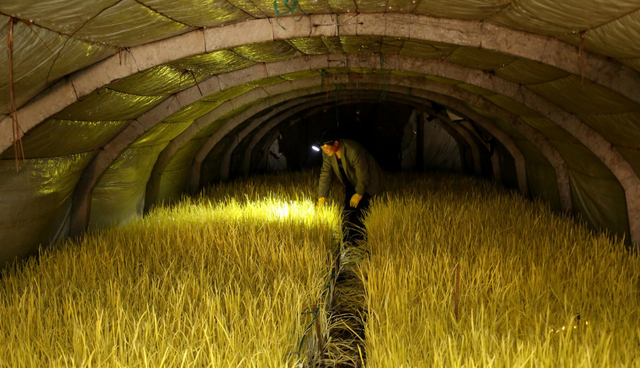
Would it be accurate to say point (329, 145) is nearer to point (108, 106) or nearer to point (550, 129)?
point (550, 129)

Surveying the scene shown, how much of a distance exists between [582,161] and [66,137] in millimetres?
4717

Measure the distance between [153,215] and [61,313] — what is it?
2908 mm

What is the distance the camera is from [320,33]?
3348 mm

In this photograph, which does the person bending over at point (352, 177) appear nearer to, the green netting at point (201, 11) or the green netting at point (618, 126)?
the green netting at point (618, 126)

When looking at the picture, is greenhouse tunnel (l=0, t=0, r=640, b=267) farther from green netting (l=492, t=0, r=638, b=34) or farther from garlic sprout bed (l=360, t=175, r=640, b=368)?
garlic sprout bed (l=360, t=175, r=640, b=368)

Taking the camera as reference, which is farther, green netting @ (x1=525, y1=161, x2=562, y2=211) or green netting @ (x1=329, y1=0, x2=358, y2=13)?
green netting @ (x1=525, y1=161, x2=562, y2=211)

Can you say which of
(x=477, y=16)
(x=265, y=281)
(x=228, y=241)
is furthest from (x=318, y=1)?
(x=228, y=241)

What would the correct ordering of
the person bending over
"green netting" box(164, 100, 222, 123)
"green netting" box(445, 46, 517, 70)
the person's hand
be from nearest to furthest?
"green netting" box(445, 46, 517, 70), "green netting" box(164, 100, 222, 123), the person bending over, the person's hand

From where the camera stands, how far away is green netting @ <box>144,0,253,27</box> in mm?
2632

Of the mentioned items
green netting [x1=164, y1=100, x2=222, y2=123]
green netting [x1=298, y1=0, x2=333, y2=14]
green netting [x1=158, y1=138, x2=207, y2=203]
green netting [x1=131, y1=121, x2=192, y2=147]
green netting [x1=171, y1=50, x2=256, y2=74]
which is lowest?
green netting [x1=158, y1=138, x2=207, y2=203]

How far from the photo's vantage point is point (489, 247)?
4203 mm

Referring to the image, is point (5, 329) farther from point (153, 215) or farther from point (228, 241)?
point (153, 215)

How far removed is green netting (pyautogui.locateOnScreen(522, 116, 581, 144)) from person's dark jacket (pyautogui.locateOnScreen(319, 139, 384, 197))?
1.77 m

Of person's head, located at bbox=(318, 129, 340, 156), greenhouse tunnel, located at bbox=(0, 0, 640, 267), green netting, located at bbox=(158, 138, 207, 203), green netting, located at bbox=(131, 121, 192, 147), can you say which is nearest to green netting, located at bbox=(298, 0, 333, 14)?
greenhouse tunnel, located at bbox=(0, 0, 640, 267)
